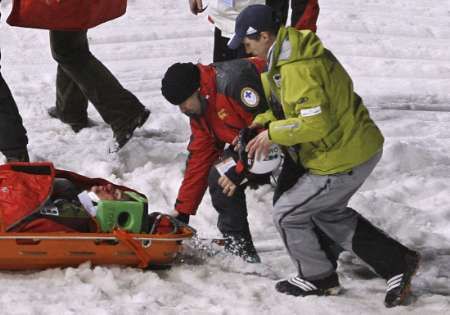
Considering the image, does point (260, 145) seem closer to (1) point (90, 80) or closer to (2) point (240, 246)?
(2) point (240, 246)

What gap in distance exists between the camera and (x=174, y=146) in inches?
250

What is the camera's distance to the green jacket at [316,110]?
4.14 meters

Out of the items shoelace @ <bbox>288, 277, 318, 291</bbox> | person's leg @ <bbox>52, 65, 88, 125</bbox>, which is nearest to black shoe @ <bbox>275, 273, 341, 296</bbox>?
shoelace @ <bbox>288, 277, 318, 291</bbox>

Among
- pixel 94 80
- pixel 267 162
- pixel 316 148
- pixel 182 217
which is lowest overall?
pixel 182 217

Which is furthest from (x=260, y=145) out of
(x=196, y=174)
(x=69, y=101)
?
(x=69, y=101)

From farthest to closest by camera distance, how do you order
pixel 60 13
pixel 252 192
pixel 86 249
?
pixel 252 192 < pixel 60 13 < pixel 86 249

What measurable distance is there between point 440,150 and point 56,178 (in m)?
2.87

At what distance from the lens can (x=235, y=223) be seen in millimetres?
4938

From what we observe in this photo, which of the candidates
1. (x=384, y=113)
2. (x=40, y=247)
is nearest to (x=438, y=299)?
(x=40, y=247)

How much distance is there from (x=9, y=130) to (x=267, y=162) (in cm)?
176

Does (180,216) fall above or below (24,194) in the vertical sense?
below

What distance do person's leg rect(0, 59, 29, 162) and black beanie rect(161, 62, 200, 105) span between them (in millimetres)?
1189

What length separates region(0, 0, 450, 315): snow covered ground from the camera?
4.43 m

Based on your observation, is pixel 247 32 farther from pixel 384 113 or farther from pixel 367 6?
pixel 367 6
